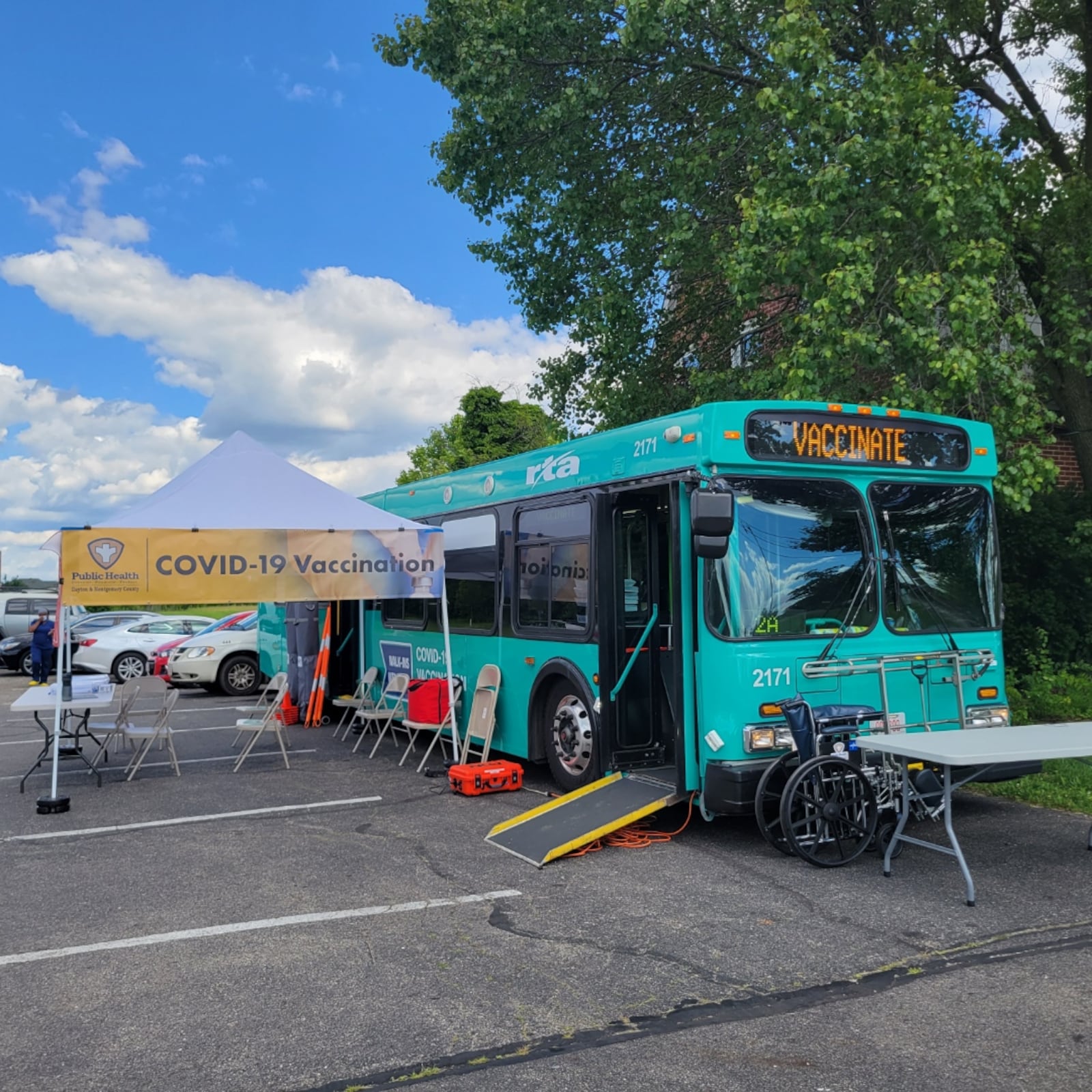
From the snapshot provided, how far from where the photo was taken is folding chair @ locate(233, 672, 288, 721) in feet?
38.1

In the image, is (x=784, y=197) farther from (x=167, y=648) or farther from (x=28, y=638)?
(x=28, y=638)

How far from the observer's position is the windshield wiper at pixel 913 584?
7.17 metres

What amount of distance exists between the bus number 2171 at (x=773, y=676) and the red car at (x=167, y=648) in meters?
14.3

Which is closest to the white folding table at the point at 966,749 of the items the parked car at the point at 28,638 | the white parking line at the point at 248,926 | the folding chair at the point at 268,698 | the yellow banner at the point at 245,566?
the white parking line at the point at 248,926

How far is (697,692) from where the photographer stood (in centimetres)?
686

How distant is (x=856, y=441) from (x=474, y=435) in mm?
30896

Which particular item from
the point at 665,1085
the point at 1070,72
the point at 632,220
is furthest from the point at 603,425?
the point at 665,1085

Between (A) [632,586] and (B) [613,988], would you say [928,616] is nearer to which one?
(A) [632,586]

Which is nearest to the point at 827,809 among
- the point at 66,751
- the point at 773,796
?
the point at 773,796

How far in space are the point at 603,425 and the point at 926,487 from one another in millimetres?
7057

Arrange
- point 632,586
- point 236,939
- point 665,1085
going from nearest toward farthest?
point 665,1085 → point 236,939 → point 632,586

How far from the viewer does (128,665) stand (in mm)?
21484

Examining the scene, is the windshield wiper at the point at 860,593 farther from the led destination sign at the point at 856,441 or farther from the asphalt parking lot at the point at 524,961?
the asphalt parking lot at the point at 524,961

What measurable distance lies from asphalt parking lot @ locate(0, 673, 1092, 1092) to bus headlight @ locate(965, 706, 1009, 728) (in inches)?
28.8
